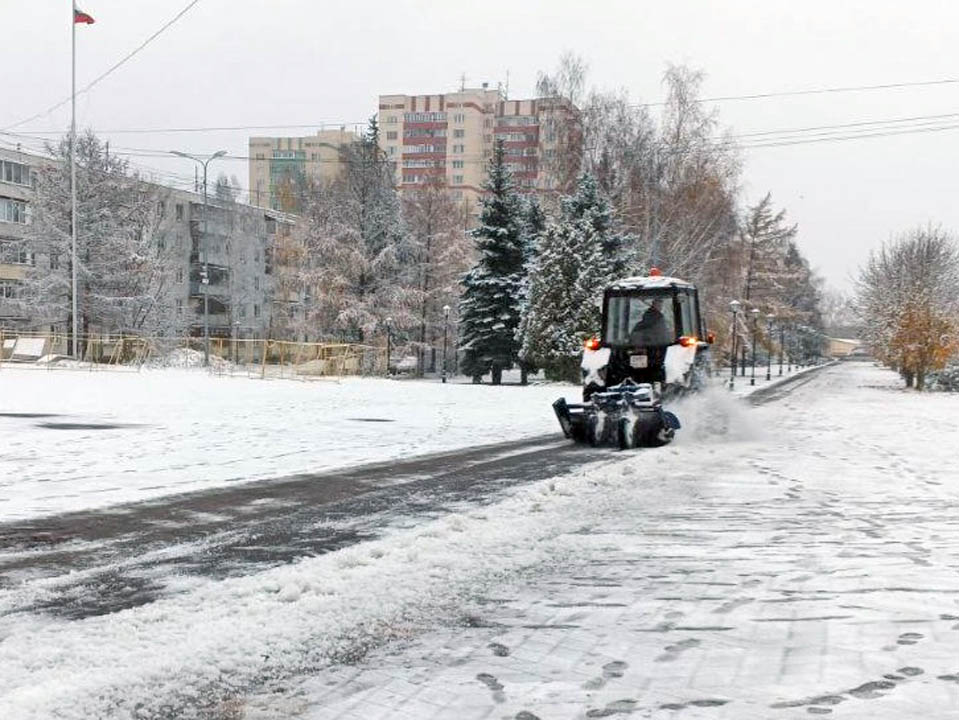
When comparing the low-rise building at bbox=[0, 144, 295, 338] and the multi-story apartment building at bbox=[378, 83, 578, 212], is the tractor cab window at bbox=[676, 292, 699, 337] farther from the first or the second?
the multi-story apartment building at bbox=[378, 83, 578, 212]

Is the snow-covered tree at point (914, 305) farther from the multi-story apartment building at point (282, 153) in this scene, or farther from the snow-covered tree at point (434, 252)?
the multi-story apartment building at point (282, 153)

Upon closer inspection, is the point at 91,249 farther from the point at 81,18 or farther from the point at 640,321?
the point at 640,321

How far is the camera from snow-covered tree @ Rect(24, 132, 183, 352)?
40875 mm

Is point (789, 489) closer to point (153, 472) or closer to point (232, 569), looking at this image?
point (232, 569)

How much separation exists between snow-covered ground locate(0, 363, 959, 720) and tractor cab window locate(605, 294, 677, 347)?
285 inches

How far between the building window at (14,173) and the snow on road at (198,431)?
40.0 m

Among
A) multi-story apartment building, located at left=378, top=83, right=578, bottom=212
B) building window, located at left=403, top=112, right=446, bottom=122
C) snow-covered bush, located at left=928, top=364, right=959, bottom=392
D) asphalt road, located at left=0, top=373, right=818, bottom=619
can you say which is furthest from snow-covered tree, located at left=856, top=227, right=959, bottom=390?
building window, located at left=403, top=112, right=446, bottom=122

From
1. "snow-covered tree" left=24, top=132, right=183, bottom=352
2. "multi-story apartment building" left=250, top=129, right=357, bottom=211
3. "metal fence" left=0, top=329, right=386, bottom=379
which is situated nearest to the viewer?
"metal fence" left=0, top=329, right=386, bottom=379

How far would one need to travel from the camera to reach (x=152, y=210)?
5072 cm

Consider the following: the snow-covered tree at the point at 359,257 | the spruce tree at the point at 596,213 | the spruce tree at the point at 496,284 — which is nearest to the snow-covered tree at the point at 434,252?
the snow-covered tree at the point at 359,257

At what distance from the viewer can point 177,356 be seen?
1469 inches

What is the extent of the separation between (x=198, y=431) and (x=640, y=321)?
7441 millimetres

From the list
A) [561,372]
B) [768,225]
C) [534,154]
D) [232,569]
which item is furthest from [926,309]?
[232,569]

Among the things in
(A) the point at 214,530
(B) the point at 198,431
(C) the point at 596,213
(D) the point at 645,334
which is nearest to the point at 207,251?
(C) the point at 596,213
